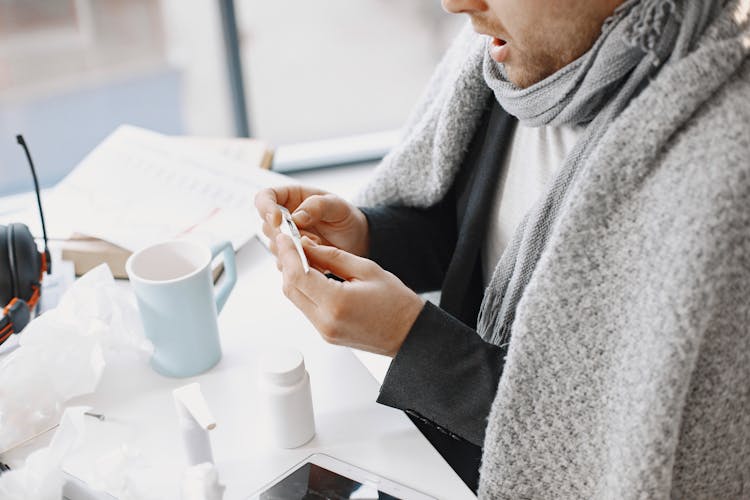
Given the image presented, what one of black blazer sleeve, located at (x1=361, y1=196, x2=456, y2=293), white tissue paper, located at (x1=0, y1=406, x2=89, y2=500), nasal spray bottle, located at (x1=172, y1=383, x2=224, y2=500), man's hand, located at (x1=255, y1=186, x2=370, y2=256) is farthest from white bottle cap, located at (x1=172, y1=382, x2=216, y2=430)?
black blazer sleeve, located at (x1=361, y1=196, x2=456, y2=293)

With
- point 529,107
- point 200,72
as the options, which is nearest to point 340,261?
point 529,107

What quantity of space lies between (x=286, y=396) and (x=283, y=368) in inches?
1.0

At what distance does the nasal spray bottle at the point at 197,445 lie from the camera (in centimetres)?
63

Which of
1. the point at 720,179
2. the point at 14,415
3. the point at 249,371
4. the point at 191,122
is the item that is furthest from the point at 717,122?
the point at 191,122

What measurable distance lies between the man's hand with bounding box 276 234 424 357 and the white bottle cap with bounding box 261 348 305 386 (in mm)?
40

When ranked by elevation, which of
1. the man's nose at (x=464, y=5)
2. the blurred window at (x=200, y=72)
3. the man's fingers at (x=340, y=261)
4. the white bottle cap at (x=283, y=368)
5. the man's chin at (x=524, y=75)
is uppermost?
the man's nose at (x=464, y=5)

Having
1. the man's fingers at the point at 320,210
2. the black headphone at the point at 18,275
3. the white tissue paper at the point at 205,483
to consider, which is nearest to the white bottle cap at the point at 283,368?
the white tissue paper at the point at 205,483

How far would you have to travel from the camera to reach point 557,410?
71cm

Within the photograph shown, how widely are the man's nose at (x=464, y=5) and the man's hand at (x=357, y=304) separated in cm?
26

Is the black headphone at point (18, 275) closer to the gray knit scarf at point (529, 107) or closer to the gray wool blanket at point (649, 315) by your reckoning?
the gray knit scarf at point (529, 107)

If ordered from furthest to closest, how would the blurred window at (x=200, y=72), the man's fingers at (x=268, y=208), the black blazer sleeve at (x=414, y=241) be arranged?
the blurred window at (x=200, y=72)
the black blazer sleeve at (x=414, y=241)
the man's fingers at (x=268, y=208)

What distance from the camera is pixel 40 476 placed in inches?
26.9

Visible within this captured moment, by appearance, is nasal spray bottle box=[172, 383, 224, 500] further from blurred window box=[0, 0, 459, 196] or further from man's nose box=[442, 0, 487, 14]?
blurred window box=[0, 0, 459, 196]

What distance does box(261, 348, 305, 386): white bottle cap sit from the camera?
0.72 metres
